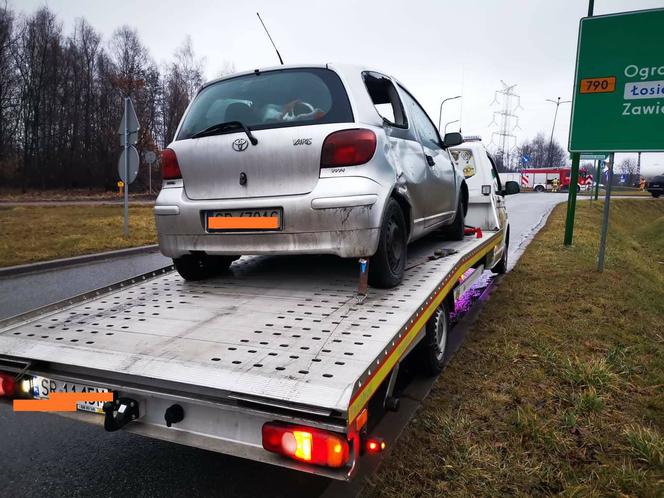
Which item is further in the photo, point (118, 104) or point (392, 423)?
point (118, 104)

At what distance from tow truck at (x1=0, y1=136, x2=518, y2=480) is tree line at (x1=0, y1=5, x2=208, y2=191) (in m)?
39.2

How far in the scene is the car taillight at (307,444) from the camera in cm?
171

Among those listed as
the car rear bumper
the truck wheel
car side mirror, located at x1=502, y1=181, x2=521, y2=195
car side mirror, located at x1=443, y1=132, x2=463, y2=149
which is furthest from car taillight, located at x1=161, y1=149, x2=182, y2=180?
car side mirror, located at x1=502, y1=181, x2=521, y2=195

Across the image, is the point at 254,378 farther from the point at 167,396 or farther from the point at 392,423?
the point at 392,423

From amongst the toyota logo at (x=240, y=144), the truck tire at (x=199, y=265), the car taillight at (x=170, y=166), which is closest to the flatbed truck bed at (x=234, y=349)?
the truck tire at (x=199, y=265)

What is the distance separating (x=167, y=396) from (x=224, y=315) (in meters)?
0.86

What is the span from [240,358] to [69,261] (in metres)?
7.33

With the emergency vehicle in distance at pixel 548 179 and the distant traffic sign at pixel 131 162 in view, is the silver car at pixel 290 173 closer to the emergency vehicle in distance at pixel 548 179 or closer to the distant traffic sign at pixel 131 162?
the distant traffic sign at pixel 131 162

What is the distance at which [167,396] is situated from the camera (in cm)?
192

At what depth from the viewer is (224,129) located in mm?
3121

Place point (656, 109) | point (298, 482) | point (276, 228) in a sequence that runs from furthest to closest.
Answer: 1. point (656, 109)
2. point (276, 228)
3. point (298, 482)

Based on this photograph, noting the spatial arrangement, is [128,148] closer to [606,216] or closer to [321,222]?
[321,222]

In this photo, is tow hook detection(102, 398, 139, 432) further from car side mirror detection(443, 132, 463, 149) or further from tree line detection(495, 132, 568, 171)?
tree line detection(495, 132, 568, 171)

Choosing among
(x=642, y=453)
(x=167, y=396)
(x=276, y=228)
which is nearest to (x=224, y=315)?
(x=276, y=228)
